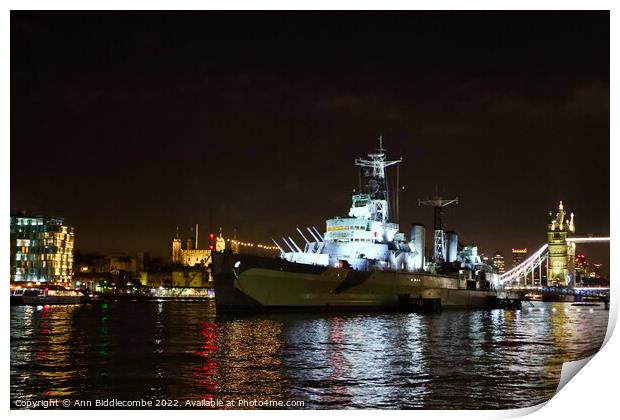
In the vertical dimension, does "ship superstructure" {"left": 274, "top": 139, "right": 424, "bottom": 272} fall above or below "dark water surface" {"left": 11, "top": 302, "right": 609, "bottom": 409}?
above

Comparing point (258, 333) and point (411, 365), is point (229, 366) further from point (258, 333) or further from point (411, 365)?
point (258, 333)

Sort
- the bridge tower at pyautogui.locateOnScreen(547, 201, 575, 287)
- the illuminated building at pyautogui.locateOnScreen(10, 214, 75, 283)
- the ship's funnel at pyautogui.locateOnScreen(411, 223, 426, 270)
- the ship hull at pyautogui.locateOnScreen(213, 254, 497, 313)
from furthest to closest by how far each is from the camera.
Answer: the bridge tower at pyautogui.locateOnScreen(547, 201, 575, 287) → the illuminated building at pyautogui.locateOnScreen(10, 214, 75, 283) → the ship's funnel at pyautogui.locateOnScreen(411, 223, 426, 270) → the ship hull at pyautogui.locateOnScreen(213, 254, 497, 313)

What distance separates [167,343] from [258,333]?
2.87m

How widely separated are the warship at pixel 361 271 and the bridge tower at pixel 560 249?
58.5 m

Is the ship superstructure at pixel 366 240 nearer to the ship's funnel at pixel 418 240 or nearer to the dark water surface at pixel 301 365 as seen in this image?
the ship's funnel at pixel 418 240

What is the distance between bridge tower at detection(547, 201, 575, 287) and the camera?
335ft

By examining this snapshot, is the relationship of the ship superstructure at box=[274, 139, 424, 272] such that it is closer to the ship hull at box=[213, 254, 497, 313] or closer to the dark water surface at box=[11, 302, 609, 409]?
the ship hull at box=[213, 254, 497, 313]

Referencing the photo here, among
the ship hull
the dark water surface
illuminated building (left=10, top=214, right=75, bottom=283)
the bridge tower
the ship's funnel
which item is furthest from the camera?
the bridge tower

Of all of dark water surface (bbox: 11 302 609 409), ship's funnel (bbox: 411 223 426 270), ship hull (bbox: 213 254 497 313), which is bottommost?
dark water surface (bbox: 11 302 609 409)

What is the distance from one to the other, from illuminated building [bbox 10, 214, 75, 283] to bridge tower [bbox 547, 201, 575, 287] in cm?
6339

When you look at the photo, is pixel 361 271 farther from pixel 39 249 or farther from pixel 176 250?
pixel 176 250

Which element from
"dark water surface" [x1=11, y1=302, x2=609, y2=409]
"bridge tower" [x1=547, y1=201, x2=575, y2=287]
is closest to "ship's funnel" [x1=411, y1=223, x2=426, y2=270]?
"dark water surface" [x1=11, y1=302, x2=609, y2=409]

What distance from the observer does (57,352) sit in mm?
16906
